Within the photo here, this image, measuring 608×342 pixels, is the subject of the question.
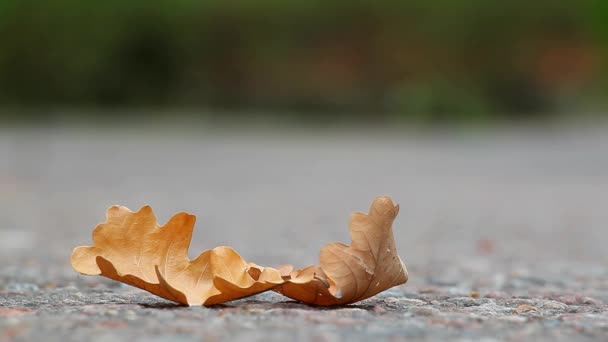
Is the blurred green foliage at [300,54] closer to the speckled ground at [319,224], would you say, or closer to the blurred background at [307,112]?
the blurred background at [307,112]

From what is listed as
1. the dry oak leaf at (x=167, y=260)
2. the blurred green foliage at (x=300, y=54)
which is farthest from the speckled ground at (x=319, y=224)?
the blurred green foliage at (x=300, y=54)

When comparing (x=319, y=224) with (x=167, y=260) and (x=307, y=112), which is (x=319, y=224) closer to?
(x=167, y=260)

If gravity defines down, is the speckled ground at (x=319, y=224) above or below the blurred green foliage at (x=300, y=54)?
below

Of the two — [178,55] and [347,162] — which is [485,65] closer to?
[178,55]

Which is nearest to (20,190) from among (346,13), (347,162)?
(347,162)

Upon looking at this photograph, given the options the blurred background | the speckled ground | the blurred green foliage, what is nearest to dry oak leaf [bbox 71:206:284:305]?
the speckled ground

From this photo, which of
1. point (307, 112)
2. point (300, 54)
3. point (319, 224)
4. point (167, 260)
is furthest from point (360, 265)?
point (300, 54)
